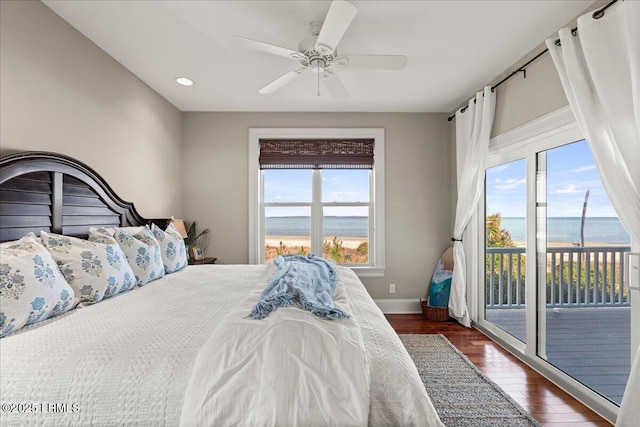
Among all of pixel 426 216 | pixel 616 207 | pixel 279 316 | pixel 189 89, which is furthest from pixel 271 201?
pixel 616 207

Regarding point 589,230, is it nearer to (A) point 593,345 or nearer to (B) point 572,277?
(B) point 572,277

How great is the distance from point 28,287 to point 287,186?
302 cm

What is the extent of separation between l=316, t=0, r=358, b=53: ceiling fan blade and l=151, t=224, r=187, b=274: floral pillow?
197 centimetres

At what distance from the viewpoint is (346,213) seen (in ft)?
13.8

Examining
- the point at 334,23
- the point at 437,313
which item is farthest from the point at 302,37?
the point at 437,313

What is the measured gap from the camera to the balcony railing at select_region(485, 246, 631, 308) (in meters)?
1.98

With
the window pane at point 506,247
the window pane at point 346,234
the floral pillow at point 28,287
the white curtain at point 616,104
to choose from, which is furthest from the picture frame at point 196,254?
the white curtain at point 616,104

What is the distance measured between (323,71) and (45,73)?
1788 mm

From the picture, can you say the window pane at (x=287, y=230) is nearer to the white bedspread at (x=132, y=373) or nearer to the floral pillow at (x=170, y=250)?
the floral pillow at (x=170, y=250)

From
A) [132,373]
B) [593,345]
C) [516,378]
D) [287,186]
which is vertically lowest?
[516,378]

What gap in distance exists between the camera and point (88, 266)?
5.82ft

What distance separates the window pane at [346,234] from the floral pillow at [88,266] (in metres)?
2.59

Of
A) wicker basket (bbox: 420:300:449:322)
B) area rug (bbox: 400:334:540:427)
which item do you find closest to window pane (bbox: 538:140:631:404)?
area rug (bbox: 400:334:540:427)

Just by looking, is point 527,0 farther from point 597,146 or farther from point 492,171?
point 492,171
